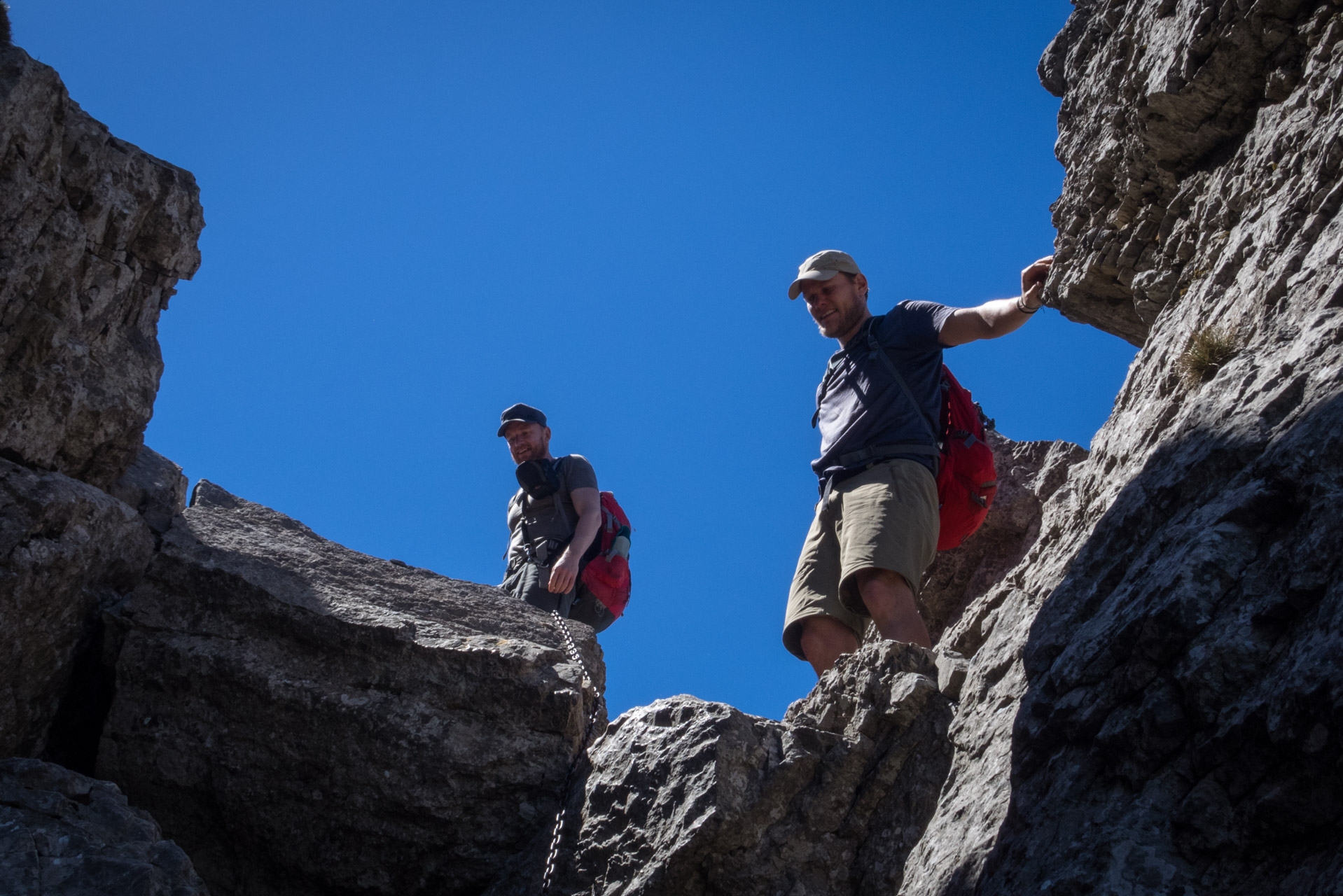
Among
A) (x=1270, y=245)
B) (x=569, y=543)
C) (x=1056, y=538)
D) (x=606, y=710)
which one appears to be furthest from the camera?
(x=569, y=543)

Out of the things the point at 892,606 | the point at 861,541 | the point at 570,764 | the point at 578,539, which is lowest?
the point at 570,764

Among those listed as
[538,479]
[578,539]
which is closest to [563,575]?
[578,539]

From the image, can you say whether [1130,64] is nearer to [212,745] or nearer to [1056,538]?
[1056,538]

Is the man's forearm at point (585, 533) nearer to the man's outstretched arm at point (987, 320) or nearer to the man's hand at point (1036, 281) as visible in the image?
the man's outstretched arm at point (987, 320)

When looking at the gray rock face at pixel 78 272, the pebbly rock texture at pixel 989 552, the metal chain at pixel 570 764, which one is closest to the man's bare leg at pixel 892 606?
the metal chain at pixel 570 764

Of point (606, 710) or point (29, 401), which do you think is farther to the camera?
point (606, 710)

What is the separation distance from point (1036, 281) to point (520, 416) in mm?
4397

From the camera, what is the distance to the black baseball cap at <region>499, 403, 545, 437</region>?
9.02 meters

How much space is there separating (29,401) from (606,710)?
140 inches

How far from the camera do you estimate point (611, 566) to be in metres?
8.62

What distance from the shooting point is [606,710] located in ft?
20.9

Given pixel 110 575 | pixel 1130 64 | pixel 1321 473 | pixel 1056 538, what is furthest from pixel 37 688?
pixel 1130 64

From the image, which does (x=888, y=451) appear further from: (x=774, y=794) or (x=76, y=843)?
(x=76, y=843)

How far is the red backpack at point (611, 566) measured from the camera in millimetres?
8523
